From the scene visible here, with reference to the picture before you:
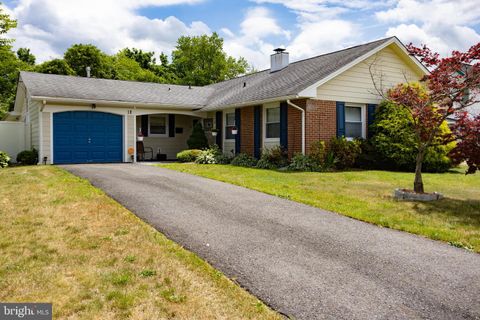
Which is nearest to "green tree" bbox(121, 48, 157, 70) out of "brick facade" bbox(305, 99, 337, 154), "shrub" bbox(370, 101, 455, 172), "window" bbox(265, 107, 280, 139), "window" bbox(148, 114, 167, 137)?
"window" bbox(148, 114, 167, 137)

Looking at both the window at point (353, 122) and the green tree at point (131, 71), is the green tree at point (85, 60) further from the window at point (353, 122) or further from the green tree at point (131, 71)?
the window at point (353, 122)

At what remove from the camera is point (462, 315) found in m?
3.07

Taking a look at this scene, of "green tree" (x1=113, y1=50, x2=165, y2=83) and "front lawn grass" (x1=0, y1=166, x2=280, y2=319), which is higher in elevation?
"green tree" (x1=113, y1=50, x2=165, y2=83)

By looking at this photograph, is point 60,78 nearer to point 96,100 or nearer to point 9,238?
point 96,100

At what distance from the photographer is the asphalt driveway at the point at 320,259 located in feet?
10.6

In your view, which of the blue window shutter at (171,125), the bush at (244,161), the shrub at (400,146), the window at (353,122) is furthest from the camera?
the blue window shutter at (171,125)

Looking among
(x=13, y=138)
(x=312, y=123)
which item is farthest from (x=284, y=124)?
(x=13, y=138)

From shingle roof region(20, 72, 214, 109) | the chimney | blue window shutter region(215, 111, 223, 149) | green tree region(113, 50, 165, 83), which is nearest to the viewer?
shingle roof region(20, 72, 214, 109)

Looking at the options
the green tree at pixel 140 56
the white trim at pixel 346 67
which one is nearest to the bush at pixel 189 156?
the white trim at pixel 346 67

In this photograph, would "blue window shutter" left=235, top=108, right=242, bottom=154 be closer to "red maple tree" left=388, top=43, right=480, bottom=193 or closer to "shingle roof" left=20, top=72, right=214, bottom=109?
"shingle roof" left=20, top=72, right=214, bottom=109

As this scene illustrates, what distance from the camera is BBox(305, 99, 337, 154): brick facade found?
44.3 feet

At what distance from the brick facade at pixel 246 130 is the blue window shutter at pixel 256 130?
7.9 inches

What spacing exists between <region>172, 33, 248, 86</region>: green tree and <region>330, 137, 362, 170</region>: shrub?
32.1m

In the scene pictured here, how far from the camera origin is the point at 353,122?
1479 cm
